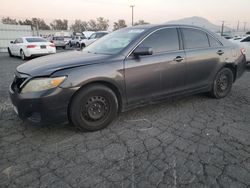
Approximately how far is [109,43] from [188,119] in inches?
79.0

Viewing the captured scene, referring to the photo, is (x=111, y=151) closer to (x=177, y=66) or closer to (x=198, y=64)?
(x=177, y=66)

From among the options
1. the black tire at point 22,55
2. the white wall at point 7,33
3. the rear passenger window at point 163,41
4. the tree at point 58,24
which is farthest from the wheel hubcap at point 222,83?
the tree at point 58,24

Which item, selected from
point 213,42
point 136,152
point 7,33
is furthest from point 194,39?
point 7,33

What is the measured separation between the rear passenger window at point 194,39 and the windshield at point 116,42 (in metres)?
0.94

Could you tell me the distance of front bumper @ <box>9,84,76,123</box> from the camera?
9.09 feet

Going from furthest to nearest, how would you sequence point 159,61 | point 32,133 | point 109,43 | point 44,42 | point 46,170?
point 44,42, point 109,43, point 159,61, point 32,133, point 46,170

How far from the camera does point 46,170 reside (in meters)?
2.36

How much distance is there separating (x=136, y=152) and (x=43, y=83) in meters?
1.53

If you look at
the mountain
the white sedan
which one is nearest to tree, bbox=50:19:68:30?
the mountain

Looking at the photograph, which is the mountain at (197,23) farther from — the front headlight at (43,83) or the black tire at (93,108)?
the front headlight at (43,83)

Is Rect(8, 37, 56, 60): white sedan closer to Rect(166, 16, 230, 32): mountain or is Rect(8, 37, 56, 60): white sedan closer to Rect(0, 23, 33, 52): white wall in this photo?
Rect(166, 16, 230, 32): mountain

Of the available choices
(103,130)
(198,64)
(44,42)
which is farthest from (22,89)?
(44,42)

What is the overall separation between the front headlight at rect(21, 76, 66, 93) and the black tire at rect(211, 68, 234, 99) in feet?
10.9

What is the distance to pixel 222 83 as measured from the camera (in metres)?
4.71
